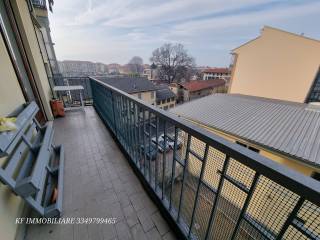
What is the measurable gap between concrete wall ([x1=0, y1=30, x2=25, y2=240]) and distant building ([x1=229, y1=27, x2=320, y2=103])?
445 inches

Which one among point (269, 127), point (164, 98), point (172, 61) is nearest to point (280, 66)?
point (269, 127)

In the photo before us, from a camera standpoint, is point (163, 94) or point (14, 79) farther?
point (163, 94)

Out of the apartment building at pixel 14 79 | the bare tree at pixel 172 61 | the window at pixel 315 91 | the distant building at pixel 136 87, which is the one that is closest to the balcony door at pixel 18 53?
the apartment building at pixel 14 79

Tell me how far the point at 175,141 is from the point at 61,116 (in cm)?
402

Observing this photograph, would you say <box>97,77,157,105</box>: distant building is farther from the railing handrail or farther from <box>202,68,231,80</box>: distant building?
<box>202,68,231,80</box>: distant building

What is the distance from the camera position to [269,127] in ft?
15.0

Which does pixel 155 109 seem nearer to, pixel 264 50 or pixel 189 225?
pixel 189 225

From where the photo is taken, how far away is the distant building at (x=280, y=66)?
7348 mm

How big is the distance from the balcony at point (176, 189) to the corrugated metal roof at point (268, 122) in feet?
12.1

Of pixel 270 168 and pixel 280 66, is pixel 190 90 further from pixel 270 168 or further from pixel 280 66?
pixel 270 168

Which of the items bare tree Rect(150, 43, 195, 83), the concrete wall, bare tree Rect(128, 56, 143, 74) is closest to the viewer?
the concrete wall

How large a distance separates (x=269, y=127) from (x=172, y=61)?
20.8m

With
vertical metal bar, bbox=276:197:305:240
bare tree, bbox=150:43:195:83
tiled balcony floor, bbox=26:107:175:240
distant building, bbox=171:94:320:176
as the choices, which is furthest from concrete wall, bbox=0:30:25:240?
bare tree, bbox=150:43:195:83

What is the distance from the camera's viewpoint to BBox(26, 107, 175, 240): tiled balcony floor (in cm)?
121
